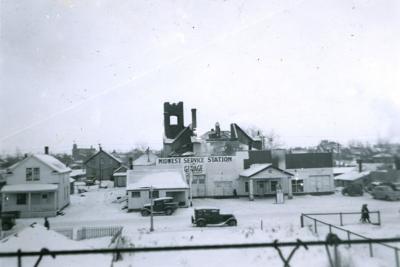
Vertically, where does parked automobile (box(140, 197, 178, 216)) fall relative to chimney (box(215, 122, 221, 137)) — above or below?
below

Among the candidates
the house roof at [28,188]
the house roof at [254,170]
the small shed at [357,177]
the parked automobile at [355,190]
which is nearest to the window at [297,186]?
the house roof at [254,170]

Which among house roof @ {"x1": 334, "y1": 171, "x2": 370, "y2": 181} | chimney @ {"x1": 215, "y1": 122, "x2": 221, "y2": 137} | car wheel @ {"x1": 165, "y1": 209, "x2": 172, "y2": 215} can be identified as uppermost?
chimney @ {"x1": 215, "y1": 122, "x2": 221, "y2": 137}

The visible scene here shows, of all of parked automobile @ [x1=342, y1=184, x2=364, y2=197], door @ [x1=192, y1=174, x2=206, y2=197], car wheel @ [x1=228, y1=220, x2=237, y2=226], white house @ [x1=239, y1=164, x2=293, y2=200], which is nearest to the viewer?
car wheel @ [x1=228, y1=220, x2=237, y2=226]

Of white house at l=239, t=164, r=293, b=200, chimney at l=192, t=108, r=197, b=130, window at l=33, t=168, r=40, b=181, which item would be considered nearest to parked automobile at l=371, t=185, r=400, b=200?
white house at l=239, t=164, r=293, b=200

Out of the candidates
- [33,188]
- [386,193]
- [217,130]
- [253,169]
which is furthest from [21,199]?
[386,193]

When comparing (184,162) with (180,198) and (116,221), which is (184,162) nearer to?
(180,198)

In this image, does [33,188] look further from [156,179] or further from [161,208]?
[161,208]

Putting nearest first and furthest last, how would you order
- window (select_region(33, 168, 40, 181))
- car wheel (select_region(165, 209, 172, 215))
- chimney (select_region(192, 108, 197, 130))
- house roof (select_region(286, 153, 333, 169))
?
car wheel (select_region(165, 209, 172, 215)), window (select_region(33, 168, 40, 181)), house roof (select_region(286, 153, 333, 169)), chimney (select_region(192, 108, 197, 130))

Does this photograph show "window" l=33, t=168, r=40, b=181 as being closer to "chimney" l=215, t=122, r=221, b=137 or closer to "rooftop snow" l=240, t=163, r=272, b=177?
"rooftop snow" l=240, t=163, r=272, b=177

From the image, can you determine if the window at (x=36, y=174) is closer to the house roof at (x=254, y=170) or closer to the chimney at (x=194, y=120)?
the house roof at (x=254, y=170)
